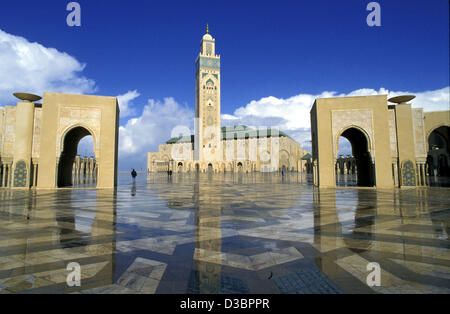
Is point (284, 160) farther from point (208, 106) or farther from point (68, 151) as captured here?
point (68, 151)

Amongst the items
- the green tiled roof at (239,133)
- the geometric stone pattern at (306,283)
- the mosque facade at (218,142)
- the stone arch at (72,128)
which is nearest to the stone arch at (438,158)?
the stone arch at (72,128)

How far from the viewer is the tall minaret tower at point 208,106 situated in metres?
69.2

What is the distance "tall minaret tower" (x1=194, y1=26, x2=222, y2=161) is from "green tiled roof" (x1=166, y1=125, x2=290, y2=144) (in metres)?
6.30

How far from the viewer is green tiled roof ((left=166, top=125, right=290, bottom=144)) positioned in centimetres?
7406

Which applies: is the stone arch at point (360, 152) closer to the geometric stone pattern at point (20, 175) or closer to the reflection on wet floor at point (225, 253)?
the reflection on wet floor at point (225, 253)

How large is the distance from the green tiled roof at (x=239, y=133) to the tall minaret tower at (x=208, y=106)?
6298 millimetres

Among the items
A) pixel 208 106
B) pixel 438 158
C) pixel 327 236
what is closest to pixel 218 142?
pixel 208 106

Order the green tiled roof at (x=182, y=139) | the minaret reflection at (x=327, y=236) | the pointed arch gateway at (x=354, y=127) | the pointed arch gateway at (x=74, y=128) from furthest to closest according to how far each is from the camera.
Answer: the green tiled roof at (x=182, y=139) < the pointed arch gateway at (x=354, y=127) < the pointed arch gateway at (x=74, y=128) < the minaret reflection at (x=327, y=236)

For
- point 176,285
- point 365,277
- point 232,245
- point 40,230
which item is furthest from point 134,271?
point 40,230

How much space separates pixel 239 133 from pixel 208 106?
13.1 meters

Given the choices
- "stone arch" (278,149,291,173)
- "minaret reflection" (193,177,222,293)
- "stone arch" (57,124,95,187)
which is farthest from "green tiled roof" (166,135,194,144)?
"minaret reflection" (193,177,222,293)

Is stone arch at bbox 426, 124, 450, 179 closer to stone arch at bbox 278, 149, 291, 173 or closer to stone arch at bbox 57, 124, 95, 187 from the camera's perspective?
stone arch at bbox 57, 124, 95, 187

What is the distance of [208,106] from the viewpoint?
6988 centimetres

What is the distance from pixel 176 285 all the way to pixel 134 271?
0.57 meters
